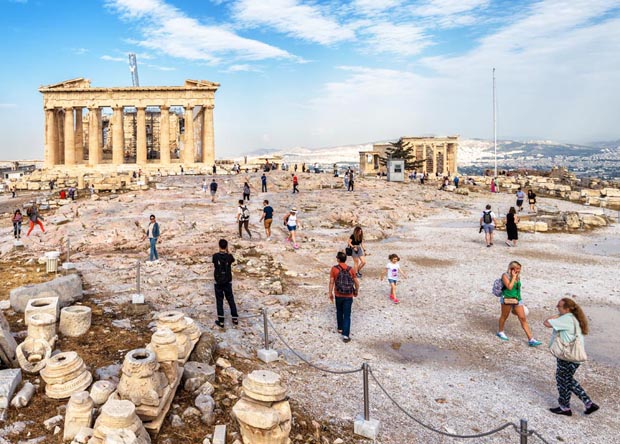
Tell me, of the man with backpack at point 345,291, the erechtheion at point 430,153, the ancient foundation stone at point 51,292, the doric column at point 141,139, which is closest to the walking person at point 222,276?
the man with backpack at point 345,291

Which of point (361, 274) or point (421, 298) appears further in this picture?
point (361, 274)

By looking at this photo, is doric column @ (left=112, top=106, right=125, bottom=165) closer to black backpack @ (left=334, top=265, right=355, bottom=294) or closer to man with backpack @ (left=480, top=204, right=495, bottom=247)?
man with backpack @ (left=480, top=204, right=495, bottom=247)

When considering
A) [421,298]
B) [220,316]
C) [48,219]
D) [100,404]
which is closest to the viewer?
[100,404]

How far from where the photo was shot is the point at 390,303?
459 inches

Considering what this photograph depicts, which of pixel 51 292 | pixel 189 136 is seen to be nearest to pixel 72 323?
pixel 51 292

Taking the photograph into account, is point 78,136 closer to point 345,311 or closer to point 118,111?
point 118,111

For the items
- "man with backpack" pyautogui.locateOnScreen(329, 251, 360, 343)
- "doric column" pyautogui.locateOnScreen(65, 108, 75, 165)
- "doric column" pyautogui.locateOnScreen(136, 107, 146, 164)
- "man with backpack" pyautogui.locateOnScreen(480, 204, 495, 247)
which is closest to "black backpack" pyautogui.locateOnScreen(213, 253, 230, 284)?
"man with backpack" pyautogui.locateOnScreen(329, 251, 360, 343)

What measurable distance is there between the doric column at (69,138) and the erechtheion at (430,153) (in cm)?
3766

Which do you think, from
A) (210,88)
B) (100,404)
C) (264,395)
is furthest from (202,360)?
(210,88)

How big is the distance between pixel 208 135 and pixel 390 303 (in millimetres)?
48726

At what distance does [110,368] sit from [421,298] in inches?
302

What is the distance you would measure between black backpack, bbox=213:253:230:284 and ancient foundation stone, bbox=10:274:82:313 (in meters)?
3.51

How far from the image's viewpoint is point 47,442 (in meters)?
5.60

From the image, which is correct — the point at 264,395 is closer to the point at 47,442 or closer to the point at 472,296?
the point at 47,442
